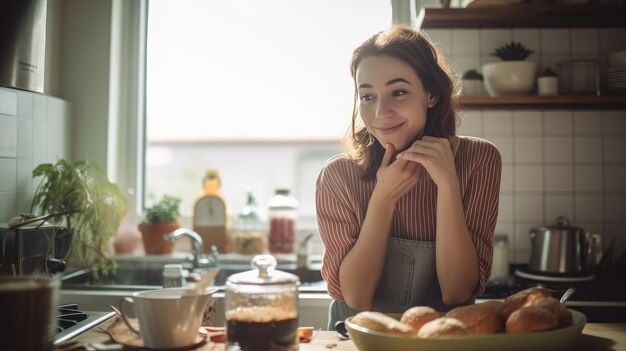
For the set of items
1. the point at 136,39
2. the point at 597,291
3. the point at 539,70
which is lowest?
the point at 597,291

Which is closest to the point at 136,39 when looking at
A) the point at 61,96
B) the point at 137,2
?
the point at 137,2

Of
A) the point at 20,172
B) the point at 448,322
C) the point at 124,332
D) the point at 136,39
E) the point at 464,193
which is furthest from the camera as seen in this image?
the point at 136,39

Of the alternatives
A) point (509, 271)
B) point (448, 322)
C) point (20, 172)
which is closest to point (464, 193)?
point (448, 322)

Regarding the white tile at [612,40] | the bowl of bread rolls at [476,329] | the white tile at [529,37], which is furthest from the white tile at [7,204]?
the white tile at [612,40]

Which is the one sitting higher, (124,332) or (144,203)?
(144,203)

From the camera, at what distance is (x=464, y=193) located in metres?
1.47

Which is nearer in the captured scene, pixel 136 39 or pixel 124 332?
pixel 124 332

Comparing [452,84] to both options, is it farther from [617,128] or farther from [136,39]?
[136,39]

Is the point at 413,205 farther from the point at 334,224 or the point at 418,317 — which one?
the point at 418,317

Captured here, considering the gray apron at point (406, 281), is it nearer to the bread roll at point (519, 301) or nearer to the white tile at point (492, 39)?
the bread roll at point (519, 301)

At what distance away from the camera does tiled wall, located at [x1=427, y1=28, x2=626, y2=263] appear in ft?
7.34

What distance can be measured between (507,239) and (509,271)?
13cm

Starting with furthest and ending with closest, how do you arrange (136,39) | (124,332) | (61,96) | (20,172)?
(136,39)
(61,96)
(20,172)
(124,332)

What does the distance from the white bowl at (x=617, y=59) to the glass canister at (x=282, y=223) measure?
1400 mm
